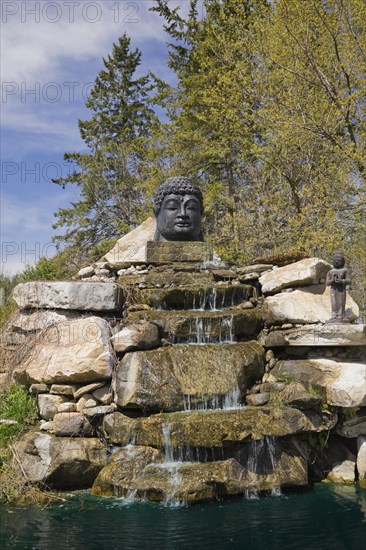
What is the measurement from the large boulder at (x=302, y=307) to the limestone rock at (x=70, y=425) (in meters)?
3.17

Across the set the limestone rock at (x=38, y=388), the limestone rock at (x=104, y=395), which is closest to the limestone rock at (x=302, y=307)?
the limestone rock at (x=104, y=395)

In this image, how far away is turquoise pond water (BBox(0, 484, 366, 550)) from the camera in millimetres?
4500

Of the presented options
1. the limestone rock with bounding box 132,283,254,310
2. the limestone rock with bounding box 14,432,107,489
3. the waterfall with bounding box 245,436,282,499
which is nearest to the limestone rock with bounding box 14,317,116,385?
the limestone rock with bounding box 14,432,107,489

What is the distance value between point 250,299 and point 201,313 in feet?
3.55

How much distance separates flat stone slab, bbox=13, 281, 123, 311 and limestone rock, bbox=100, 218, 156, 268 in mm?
1413

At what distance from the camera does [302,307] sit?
7.63m

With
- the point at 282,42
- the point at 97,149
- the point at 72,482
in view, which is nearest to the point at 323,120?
the point at 282,42

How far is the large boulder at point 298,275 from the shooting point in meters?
7.89

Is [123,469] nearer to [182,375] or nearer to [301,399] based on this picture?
[182,375]

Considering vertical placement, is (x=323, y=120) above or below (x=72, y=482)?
above

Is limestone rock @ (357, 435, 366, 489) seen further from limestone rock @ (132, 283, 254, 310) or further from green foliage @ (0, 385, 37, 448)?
green foliage @ (0, 385, 37, 448)

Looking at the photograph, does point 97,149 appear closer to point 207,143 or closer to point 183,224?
point 207,143

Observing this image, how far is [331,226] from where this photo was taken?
11.4 metres

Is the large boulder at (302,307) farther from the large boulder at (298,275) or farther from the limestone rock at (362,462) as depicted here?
the limestone rock at (362,462)
